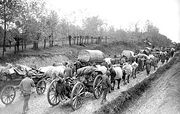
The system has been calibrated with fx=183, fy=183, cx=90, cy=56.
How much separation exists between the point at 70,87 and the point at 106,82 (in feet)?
6.33

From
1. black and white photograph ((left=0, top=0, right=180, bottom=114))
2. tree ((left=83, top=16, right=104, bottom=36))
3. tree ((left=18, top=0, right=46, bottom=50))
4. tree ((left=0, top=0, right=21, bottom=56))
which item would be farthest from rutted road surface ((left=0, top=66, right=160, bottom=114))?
tree ((left=83, top=16, right=104, bottom=36))

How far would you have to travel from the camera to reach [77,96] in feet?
27.2

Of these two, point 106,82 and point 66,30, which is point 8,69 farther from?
point 66,30

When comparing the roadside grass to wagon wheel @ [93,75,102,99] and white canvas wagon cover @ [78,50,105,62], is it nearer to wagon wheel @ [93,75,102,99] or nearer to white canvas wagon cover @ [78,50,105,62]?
wagon wheel @ [93,75,102,99]

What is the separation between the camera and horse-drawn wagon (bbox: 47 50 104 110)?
8164 millimetres

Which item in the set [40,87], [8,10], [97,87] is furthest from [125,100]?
[8,10]

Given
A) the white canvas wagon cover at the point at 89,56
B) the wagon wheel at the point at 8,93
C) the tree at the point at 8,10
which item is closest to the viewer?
the wagon wheel at the point at 8,93

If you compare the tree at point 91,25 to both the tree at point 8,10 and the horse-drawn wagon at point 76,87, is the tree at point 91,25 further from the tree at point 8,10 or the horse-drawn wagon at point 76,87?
the horse-drawn wagon at point 76,87

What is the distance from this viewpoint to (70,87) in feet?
27.7

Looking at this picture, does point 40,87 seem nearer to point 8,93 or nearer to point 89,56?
point 8,93

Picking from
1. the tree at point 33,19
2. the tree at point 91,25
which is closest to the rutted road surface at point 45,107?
the tree at point 33,19

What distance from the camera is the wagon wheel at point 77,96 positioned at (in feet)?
26.5

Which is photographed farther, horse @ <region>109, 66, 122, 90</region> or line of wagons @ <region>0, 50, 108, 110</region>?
horse @ <region>109, 66, 122, 90</region>

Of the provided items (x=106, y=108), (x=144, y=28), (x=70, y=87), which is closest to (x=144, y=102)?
(x=106, y=108)
